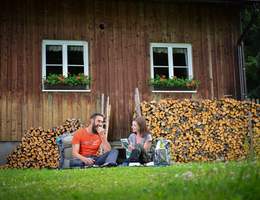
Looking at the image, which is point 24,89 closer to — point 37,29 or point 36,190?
point 37,29

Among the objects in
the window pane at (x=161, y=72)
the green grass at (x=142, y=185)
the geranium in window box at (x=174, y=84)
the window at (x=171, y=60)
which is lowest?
the green grass at (x=142, y=185)

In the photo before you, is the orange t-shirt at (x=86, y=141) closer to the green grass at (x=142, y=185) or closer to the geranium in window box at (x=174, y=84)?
the green grass at (x=142, y=185)

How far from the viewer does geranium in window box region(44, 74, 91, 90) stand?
51.3ft

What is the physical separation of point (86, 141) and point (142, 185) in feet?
15.5

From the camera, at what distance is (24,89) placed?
50.9 feet

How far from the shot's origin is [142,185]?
6.81 metres

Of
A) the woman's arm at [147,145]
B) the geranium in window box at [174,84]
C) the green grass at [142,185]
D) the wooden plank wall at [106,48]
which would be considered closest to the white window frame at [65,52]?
the wooden plank wall at [106,48]

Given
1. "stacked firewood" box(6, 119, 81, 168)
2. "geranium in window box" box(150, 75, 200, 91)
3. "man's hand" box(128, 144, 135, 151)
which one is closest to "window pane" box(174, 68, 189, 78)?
"geranium in window box" box(150, 75, 200, 91)

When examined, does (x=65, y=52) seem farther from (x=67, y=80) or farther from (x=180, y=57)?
(x=180, y=57)

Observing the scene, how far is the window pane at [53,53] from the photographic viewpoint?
633 inches

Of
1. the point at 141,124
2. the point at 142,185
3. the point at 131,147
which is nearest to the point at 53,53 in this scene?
the point at 141,124

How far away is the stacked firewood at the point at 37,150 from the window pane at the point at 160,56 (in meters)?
3.51

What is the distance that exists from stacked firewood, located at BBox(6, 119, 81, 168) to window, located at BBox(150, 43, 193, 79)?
3.46 meters

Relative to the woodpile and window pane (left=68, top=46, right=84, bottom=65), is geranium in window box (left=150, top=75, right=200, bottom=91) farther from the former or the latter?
window pane (left=68, top=46, right=84, bottom=65)
